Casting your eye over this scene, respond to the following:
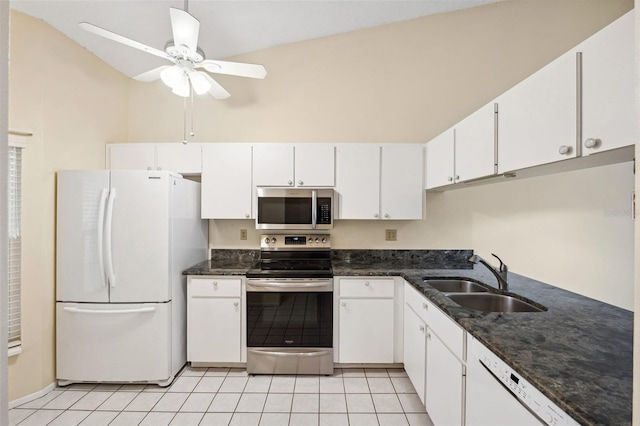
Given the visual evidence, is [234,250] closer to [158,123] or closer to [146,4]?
[158,123]

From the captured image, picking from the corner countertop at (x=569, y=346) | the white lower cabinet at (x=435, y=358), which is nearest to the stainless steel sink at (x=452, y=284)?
the white lower cabinet at (x=435, y=358)

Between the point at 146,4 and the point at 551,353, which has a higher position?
the point at 146,4

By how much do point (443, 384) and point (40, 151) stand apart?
319cm

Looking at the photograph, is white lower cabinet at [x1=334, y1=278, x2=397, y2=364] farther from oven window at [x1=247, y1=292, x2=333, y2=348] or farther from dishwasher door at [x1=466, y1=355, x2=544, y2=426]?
dishwasher door at [x1=466, y1=355, x2=544, y2=426]

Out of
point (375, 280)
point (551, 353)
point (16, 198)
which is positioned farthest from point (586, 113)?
point (16, 198)

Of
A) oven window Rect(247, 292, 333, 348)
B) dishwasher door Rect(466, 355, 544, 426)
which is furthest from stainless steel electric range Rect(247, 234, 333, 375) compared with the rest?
dishwasher door Rect(466, 355, 544, 426)

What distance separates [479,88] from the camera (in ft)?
9.77

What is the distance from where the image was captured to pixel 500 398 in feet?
3.61

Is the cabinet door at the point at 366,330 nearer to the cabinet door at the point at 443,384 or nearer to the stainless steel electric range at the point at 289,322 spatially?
the stainless steel electric range at the point at 289,322

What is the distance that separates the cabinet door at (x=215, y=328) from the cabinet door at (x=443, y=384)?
5.05 feet

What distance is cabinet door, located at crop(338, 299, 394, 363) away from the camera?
98.8 inches

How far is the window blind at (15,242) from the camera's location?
2.09 metres

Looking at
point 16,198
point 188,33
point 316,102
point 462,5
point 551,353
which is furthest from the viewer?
point 316,102

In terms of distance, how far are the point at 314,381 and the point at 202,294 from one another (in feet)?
3.91
